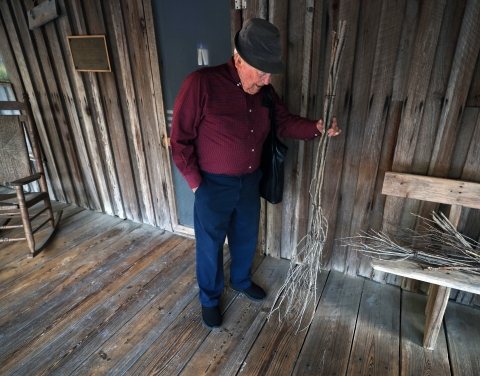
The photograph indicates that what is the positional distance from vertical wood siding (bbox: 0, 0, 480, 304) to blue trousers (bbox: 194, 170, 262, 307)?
0.47 m

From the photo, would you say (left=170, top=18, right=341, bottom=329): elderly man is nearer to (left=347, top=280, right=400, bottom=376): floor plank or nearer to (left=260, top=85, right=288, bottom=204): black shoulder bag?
(left=260, top=85, right=288, bottom=204): black shoulder bag

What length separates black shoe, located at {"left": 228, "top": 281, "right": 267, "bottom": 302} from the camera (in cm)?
208

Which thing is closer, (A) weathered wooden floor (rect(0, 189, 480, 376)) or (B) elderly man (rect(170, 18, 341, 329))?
(B) elderly man (rect(170, 18, 341, 329))

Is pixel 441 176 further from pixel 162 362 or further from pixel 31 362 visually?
pixel 31 362

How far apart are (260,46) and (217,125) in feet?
1.43

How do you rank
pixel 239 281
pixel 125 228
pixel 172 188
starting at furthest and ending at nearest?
pixel 125 228 → pixel 172 188 → pixel 239 281

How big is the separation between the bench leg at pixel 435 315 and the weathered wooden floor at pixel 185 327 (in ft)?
0.21


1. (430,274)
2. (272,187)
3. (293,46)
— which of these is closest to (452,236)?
(430,274)

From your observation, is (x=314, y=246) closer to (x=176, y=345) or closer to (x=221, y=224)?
(x=221, y=224)

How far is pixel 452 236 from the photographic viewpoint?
1.71 metres

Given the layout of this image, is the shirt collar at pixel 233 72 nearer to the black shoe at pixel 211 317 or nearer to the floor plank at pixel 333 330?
the black shoe at pixel 211 317

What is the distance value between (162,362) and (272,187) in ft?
3.97

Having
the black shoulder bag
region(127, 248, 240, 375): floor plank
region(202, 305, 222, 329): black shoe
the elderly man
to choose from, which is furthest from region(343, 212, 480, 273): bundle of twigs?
region(127, 248, 240, 375): floor plank

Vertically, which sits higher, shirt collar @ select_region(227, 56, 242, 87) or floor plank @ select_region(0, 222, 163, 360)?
shirt collar @ select_region(227, 56, 242, 87)
